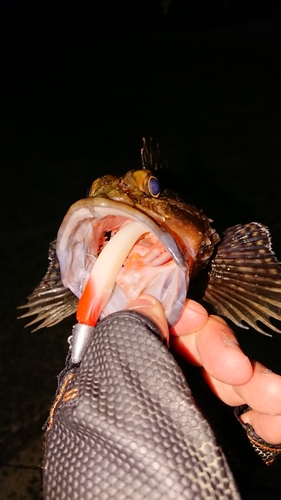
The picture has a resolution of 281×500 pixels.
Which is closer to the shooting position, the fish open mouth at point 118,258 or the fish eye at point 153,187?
the fish open mouth at point 118,258

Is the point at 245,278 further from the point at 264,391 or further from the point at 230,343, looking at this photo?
the point at 264,391

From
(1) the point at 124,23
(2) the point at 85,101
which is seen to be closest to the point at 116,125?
(2) the point at 85,101

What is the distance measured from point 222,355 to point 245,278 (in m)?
0.81

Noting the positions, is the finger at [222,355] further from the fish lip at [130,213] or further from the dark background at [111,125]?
the dark background at [111,125]

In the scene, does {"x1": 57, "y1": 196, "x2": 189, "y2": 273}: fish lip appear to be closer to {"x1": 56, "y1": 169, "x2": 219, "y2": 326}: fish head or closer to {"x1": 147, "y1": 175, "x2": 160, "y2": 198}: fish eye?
{"x1": 56, "y1": 169, "x2": 219, "y2": 326}: fish head

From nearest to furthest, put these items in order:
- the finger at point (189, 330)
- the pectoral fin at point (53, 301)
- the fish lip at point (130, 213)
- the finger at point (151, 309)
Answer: the finger at point (151, 309) < the fish lip at point (130, 213) < the finger at point (189, 330) < the pectoral fin at point (53, 301)

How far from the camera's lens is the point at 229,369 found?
4.88ft

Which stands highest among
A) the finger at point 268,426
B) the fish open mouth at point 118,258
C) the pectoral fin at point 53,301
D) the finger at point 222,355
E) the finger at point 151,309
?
the fish open mouth at point 118,258

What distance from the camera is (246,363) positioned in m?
1.46

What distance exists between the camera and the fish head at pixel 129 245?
1479mm

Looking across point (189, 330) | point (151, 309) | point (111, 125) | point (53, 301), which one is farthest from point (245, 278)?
point (111, 125)

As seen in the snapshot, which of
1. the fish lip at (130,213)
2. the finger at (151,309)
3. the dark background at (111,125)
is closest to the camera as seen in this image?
the finger at (151,309)

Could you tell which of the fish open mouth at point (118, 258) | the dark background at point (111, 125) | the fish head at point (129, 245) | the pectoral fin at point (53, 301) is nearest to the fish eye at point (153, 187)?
the fish head at point (129, 245)

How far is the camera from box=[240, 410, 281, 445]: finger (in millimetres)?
1529
